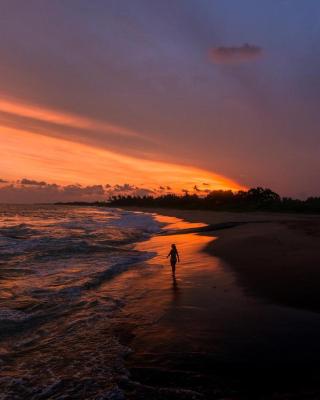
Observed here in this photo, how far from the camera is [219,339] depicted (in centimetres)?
809

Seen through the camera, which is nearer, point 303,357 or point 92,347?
point 303,357

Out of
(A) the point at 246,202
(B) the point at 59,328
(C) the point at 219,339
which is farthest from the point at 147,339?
(A) the point at 246,202

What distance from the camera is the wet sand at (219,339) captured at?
20.4 ft

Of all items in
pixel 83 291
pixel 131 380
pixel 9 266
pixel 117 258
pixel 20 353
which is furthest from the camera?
pixel 117 258

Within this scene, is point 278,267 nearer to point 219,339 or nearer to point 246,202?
point 219,339

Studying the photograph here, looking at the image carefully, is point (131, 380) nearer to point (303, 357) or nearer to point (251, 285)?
point (303, 357)

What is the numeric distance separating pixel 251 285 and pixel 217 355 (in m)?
5.52

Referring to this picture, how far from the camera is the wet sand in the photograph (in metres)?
6.23

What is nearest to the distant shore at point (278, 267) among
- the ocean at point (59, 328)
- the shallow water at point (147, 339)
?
the shallow water at point (147, 339)

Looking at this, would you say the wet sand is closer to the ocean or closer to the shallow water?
the shallow water

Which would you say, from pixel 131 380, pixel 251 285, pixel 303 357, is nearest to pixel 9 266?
pixel 251 285

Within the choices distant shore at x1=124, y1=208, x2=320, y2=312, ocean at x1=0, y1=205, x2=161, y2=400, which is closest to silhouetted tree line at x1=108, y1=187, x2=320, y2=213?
distant shore at x1=124, y1=208, x2=320, y2=312

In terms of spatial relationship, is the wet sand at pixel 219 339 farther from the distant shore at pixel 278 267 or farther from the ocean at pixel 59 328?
the ocean at pixel 59 328

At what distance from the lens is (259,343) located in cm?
775
